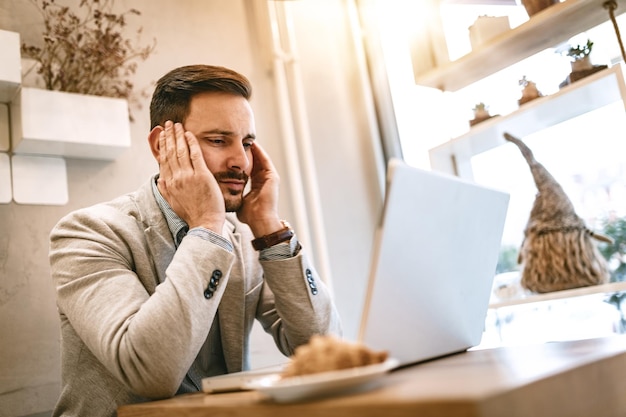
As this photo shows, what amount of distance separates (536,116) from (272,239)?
1.09 metres

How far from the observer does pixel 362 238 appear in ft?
8.43

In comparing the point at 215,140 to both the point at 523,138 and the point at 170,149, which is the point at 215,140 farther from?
the point at 523,138

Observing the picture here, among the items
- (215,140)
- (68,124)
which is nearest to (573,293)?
(215,140)

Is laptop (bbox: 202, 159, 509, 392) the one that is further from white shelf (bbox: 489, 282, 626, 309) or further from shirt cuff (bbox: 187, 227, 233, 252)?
white shelf (bbox: 489, 282, 626, 309)

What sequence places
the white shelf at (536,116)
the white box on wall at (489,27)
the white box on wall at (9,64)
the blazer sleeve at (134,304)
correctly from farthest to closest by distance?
the white box on wall at (489,27)
the white shelf at (536,116)
the white box on wall at (9,64)
the blazer sleeve at (134,304)

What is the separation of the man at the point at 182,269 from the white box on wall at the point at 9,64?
417 mm

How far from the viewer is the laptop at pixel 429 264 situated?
31.2 inches

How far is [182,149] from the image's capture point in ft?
4.45

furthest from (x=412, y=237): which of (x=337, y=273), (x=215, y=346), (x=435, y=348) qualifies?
(x=337, y=273)

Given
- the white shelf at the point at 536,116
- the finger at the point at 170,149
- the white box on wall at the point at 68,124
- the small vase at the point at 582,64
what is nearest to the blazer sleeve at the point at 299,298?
the finger at the point at 170,149

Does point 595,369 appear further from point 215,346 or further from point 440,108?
point 440,108

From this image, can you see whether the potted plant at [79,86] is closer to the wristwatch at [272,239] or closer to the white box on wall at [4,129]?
the white box on wall at [4,129]

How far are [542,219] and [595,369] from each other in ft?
3.81

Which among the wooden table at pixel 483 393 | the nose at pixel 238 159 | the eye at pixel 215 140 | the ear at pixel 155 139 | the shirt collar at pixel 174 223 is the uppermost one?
the ear at pixel 155 139
